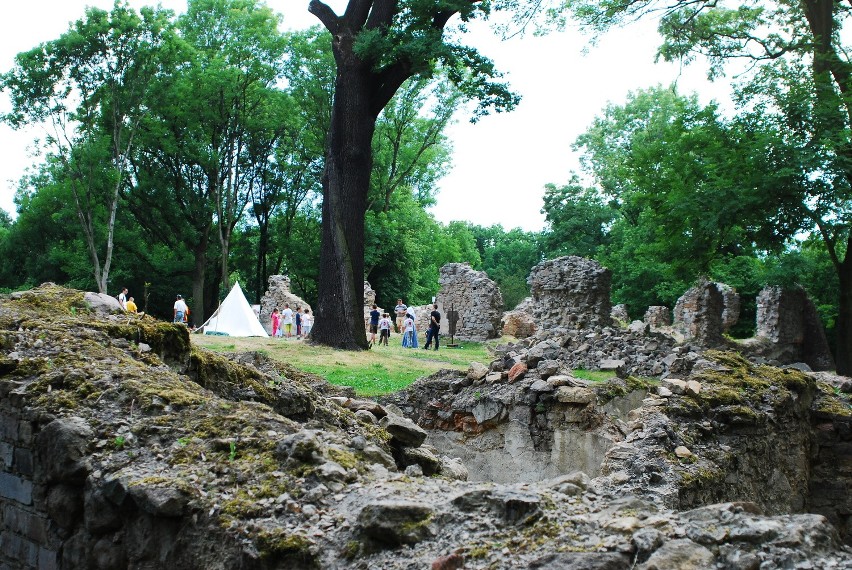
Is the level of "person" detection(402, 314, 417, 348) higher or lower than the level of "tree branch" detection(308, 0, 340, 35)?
lower

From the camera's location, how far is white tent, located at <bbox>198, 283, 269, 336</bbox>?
26125 mm

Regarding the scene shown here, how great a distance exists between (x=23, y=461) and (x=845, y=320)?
→ 19.0m

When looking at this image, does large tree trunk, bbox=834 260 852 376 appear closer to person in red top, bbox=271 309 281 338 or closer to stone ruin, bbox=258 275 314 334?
person in red top, bbox=271 309 281 338

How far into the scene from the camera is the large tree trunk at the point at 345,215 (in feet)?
58.0

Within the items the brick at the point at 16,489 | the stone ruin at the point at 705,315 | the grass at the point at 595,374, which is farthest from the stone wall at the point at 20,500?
the stone ruin at the point at 705,315

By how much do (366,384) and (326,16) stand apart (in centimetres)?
928

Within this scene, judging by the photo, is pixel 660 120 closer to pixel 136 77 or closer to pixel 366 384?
pixel 136 77

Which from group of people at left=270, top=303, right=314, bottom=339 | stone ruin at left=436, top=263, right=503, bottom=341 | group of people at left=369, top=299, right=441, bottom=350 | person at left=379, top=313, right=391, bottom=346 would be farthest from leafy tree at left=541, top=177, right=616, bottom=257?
person at left=379, top=313, right=391, bottom=346

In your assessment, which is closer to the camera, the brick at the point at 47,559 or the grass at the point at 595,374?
the brick at the point at 47,559

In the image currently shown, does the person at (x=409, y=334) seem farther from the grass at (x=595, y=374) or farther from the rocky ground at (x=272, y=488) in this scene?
the rocky ground at (x=272, y=488)

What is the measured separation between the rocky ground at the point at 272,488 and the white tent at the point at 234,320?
20.1m

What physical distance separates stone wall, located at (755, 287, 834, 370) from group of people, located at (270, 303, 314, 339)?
1624 centimetres

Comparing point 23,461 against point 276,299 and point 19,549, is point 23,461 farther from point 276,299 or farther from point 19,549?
point 276,299

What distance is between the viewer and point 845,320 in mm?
19031
